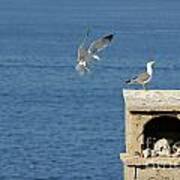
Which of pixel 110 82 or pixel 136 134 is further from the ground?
pixel 110 82

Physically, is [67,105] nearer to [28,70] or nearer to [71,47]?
[28,70]

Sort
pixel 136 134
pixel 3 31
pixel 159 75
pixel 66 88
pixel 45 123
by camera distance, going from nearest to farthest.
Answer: pixel 136 134 → pixel 45 123 → pixel 66 88 → pixel 159 75 → pixel 3 31

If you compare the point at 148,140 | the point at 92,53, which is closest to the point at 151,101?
the point at 148,140

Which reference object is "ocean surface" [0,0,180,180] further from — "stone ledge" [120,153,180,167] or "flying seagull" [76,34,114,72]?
"stone ledge" [120,153,180,167]

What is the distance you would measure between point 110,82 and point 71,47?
1812 inches

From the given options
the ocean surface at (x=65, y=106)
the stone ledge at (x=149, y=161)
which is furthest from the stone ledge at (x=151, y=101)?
the ocean surface at (x=65, y=106)

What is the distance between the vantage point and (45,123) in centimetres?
8062

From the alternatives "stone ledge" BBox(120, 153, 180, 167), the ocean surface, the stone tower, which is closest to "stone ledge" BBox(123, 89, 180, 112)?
the stone tower

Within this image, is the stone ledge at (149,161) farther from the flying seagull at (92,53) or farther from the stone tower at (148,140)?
the flying seagull at (92,53)

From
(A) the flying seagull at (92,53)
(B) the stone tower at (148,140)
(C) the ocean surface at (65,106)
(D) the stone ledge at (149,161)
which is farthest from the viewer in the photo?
(C) the ocean surface at (65,106)

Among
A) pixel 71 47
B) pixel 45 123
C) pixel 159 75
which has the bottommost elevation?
pixel 45 123

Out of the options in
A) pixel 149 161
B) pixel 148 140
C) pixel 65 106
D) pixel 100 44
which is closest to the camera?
pixel 100 44

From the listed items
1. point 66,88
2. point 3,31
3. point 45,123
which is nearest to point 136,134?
Result: point 45,123

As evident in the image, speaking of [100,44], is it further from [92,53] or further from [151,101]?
[151,101]
